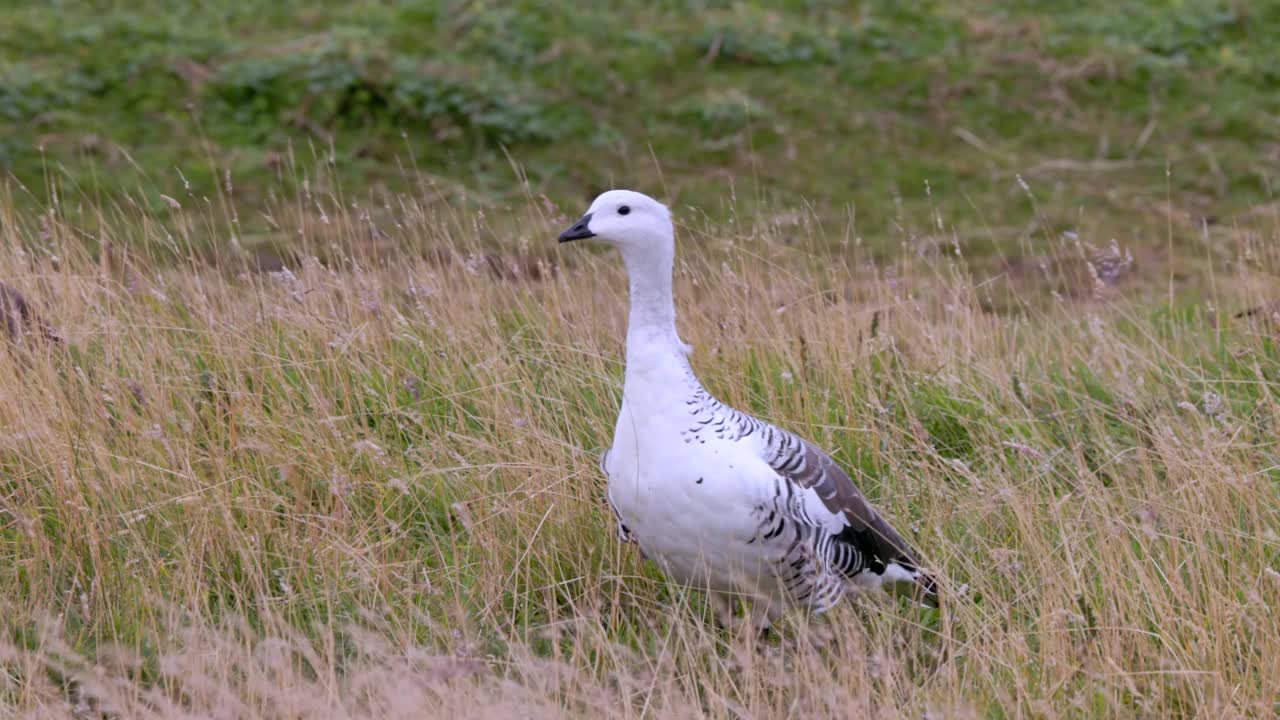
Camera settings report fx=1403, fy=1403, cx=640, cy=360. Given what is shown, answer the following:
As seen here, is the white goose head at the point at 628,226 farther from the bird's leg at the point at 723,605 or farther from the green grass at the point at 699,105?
the green grass at the point at 699,105

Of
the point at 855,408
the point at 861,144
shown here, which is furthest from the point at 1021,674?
the point at 861,144

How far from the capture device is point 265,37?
11734mm

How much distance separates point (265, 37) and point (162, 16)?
924mm

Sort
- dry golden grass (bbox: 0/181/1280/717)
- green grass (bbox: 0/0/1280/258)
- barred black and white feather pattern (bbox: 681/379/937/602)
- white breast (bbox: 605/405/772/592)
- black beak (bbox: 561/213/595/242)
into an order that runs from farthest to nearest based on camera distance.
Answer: green grass (bbox: 0/0/1280/258)
black beak (bbox: 561/213/595/242)
barred black and white feather pattern (bbox: 681/379/937/602)
white breast (bbox: 605/405/772/592)
dry golden grass (bbox: 0/181/1280/717)

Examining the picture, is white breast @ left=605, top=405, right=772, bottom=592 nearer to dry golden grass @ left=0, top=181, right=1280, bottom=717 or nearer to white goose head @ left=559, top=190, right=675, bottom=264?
dry golden grass @ left=0, top=181, right=1280, bottom=717

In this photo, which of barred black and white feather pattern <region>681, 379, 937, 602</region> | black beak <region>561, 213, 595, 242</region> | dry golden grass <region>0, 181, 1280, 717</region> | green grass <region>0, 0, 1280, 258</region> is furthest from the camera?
green grass <region>0, 0, 1280, 258</region>

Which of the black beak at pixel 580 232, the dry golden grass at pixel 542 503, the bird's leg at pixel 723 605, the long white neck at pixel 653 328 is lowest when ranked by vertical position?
the bird's leg at pixel 723 605

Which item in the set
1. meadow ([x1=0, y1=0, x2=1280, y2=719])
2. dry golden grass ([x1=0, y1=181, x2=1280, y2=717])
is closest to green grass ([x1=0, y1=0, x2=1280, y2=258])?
meadow ([x1=0, y1=0, x2=1280, y2=719])

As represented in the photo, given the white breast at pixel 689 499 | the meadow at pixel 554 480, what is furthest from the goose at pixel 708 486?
the meadow at pixel 554 480

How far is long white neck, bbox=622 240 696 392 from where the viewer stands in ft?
13.5

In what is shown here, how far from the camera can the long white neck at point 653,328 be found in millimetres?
4113

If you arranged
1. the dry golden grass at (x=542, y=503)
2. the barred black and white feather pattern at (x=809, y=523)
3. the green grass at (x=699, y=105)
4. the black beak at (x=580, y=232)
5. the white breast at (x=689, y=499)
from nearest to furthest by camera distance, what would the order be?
the dry golden grass at (x=542, y=503) < the white breast at (x=689, y=499) < the barred black and white feather pattern at (x=809, y=523) < the black beak at (x=580, y=232) < the green grass at (x=699, y=105)

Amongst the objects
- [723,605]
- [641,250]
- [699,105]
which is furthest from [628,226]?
[699,105]

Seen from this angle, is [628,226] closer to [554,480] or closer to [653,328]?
[653,328]
